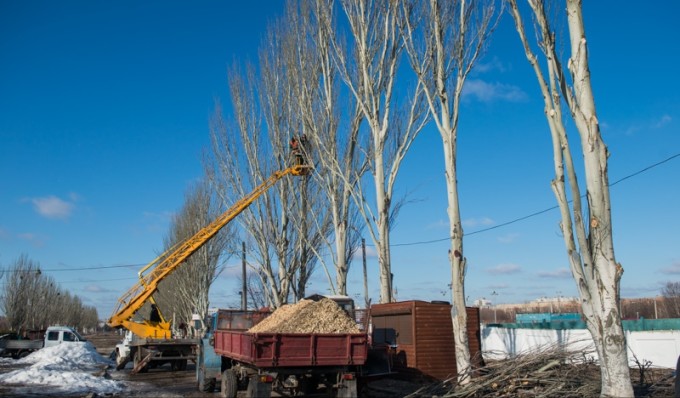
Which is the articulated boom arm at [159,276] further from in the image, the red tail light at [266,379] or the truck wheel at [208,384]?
the red tail light at [266,379]

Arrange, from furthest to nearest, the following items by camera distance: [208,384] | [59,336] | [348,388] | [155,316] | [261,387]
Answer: [59,336] < [155,316] < [208,384] < [348,388] < [261,387]

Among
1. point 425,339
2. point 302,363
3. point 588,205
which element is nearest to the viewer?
point 588,205

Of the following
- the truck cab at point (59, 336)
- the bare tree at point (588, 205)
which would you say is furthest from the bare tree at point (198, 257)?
the bare tree at point (588, 205)

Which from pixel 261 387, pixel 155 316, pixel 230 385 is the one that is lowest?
pixel 230 385

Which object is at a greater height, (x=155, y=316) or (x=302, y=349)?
(x=155, y=316)

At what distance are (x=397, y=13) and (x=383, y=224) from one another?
5496 millimetres

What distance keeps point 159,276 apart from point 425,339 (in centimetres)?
1153

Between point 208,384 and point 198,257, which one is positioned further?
point 198,257

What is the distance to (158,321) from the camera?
21312mm

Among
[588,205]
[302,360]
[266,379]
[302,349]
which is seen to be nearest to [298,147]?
[302,349]

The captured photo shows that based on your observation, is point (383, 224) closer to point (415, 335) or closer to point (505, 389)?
point (415, 335)

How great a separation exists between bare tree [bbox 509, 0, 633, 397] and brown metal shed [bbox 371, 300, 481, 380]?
593 centimetres

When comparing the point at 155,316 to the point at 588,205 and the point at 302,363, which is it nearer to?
the point at 302,363

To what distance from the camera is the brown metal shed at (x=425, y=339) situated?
13.4 meters
